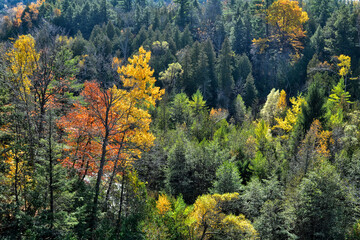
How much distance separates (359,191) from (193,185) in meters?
14.7

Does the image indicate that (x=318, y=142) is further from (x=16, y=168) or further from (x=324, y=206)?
(x=16, y=168)

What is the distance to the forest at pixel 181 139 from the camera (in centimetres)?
1479

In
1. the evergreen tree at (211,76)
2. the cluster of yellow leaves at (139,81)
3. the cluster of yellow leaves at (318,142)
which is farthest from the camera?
the evergreen tree at (211,76)

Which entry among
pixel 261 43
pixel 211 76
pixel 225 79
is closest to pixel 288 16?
pixel 261 43

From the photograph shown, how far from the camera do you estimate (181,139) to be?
30172mm

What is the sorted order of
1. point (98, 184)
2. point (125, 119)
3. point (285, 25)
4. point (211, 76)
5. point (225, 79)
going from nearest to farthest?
point (98, 184) → point (125, 119) → point (225, 79) → point (211, 76) → point (285, 25)

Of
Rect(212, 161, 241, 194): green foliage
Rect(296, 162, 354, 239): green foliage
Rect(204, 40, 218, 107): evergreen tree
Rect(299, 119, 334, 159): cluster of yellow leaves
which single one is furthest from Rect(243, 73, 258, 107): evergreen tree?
Rect(296, 162, 354, 239): green foliage

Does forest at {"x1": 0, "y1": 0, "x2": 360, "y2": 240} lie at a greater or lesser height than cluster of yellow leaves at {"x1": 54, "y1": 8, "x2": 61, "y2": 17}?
lesser

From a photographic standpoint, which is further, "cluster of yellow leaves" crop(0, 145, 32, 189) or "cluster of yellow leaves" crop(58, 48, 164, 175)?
"cluster of yellow leaves" crop(58, 48, 164, 175)

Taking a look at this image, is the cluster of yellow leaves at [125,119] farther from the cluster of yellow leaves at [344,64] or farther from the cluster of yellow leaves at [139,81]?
the cluster of yellow leaves at [344,64]

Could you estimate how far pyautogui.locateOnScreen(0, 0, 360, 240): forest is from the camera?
48.5 ft

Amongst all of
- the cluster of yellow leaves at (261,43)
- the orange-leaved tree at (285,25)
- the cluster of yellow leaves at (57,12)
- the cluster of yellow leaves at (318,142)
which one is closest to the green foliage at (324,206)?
the cluster of yellow leaves at (318,142)

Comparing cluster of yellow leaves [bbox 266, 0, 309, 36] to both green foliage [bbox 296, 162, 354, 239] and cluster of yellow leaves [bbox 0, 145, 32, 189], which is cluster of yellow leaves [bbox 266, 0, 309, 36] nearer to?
green foliage [bbox 296, 162, 354, 239]

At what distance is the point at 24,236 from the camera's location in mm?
13672
